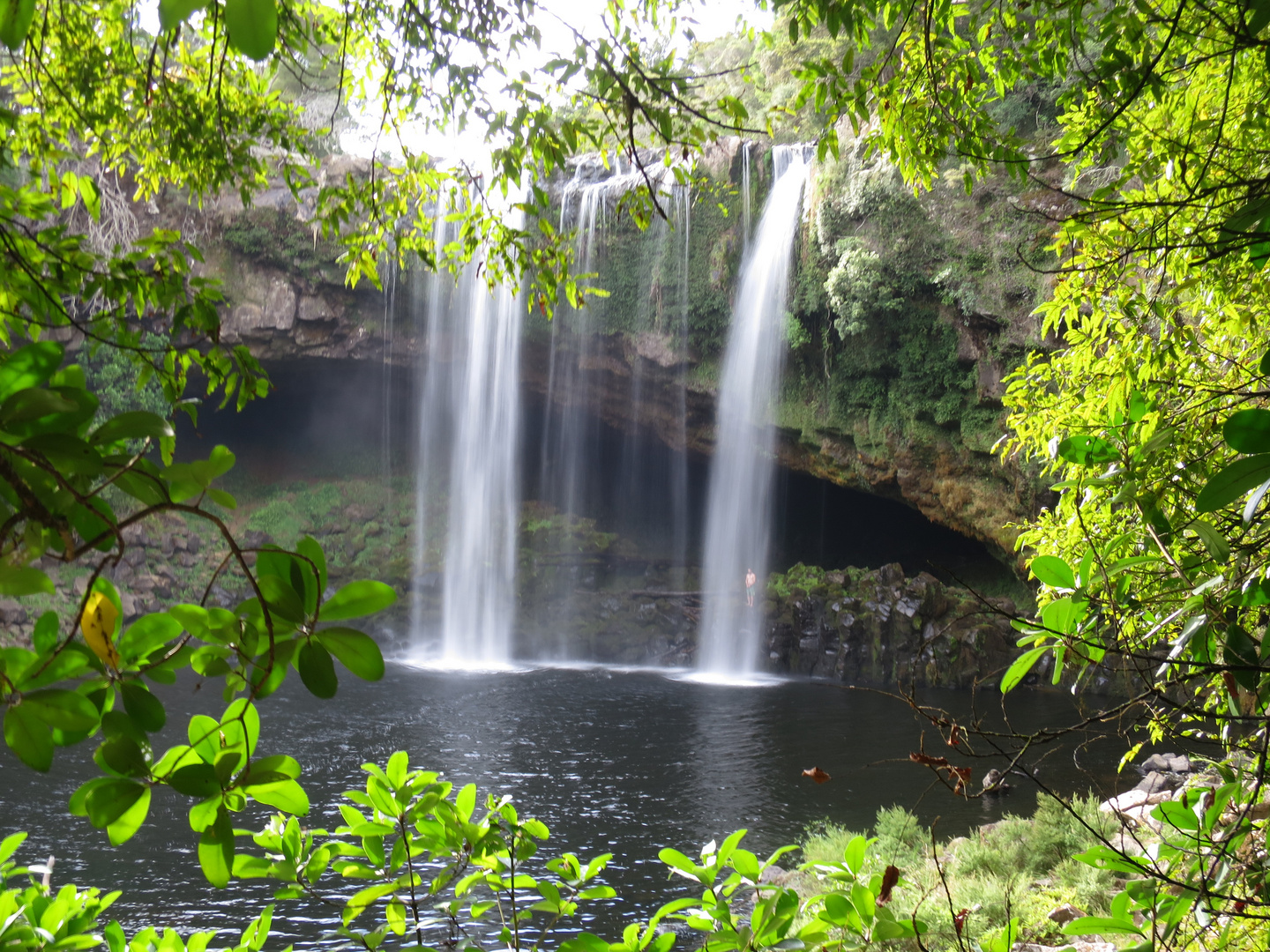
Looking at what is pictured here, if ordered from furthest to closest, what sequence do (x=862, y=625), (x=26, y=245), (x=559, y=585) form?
(x=559, y=585) → (x=862, y=625) → (x=26, y=245)

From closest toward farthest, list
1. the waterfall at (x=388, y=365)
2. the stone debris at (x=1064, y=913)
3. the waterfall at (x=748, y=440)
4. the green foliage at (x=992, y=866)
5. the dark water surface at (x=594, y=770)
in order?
1. the stone debris at (x=1064, y=913)
2. the green foliage at (x=992, y=866)
3. the dark water surface at (x=594, y=770)
4. the waterfall at (x=748, y=440)
5. the waterfall at (x=388, y=365)

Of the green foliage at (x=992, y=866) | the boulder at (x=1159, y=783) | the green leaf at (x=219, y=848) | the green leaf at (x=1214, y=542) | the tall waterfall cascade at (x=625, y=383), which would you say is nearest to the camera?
the green leaf at (x=219, y=848)

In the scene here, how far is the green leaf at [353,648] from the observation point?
0.71 m

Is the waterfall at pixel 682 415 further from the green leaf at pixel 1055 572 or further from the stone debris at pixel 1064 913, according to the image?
the green leaf at pixel 1055 572

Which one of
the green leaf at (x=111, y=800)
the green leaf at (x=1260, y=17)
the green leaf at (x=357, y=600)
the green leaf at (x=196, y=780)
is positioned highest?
the green leaf at (x=1260, y=17)

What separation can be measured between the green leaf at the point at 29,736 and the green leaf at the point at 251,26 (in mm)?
538

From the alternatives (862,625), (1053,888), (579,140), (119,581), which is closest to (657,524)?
(862,625)

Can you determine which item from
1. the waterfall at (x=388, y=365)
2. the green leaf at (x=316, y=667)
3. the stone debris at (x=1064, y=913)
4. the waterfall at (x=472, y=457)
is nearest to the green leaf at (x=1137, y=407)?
the green leaf at (x=316, y=667)

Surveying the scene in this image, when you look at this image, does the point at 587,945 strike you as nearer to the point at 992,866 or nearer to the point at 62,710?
the point at 62,710

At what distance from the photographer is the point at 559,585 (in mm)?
18984

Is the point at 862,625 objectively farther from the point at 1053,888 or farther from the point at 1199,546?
the point at 1199,546

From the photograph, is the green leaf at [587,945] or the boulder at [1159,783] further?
the boulder at [1159,783]

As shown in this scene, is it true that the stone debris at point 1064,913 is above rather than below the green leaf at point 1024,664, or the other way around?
below

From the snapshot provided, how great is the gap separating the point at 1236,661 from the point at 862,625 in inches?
543
